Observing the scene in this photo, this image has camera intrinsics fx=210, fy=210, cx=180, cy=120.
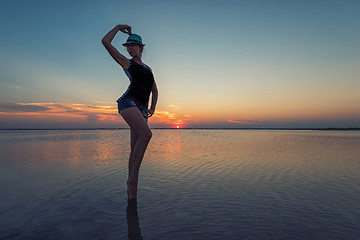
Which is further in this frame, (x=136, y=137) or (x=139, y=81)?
(x=136, y=137)

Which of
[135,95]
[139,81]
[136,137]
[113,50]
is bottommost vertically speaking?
[136,137]

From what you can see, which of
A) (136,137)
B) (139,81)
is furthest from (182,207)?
(139,81)

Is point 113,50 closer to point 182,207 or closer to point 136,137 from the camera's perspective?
point 136,137

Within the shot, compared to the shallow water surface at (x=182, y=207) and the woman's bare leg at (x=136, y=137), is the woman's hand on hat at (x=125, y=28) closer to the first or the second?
the woman's bare leg at (x=136, y=137)

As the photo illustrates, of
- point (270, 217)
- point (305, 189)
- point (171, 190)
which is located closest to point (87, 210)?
point (171, 190)

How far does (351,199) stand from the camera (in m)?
5.07

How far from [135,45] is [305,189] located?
231 inches

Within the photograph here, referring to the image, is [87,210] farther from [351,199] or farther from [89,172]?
[351,199]

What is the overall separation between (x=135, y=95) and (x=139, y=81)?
31 cm

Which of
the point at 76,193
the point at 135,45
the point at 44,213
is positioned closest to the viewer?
the point at 44,213

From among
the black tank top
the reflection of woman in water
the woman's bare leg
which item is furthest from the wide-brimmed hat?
the woman's bare leg

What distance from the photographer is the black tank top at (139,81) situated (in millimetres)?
4391

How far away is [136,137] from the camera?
4.75m

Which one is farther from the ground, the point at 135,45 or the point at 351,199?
the point at 135,45
